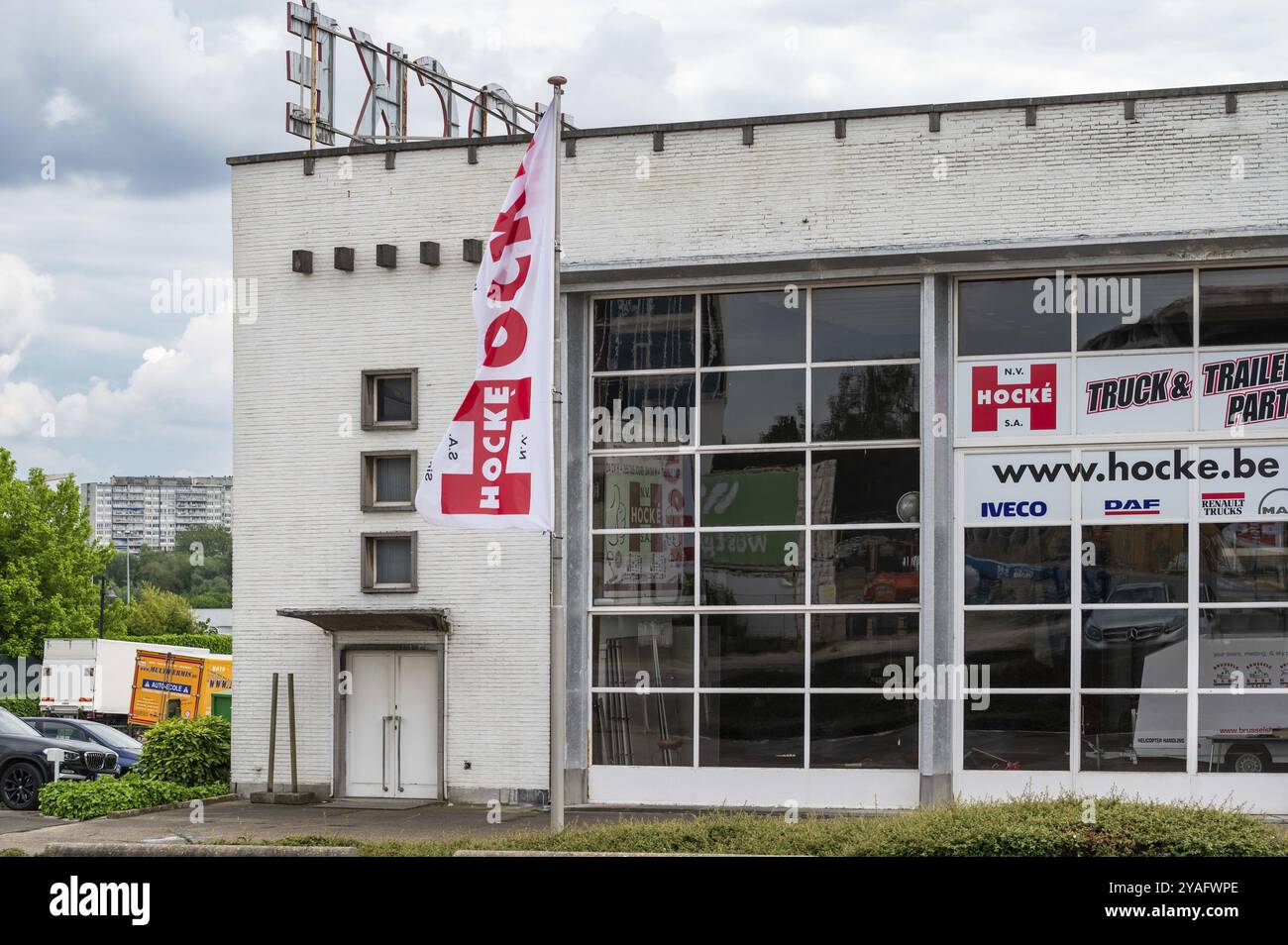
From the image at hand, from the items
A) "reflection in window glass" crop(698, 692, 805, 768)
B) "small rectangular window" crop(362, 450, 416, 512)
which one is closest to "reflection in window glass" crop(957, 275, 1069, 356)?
"reflection in window glass" crop(698, 692, 805, 768)

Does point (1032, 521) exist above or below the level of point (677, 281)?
below

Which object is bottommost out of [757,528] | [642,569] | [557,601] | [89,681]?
[89,681]

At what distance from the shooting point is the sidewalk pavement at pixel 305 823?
17.5 metres

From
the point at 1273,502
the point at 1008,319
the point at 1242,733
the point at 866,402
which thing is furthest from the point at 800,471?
the point at 1242,733

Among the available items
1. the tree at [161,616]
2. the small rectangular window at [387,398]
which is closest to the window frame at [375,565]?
the small rectangular window at [387,398]

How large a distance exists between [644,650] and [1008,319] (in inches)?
245

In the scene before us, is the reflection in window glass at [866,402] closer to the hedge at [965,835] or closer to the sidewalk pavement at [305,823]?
the sidewalk pavement at [305,823]

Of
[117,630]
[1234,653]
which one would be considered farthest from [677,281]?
[117,630]

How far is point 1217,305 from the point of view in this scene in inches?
718

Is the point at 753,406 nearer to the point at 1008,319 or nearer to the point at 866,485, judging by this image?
the point at 866,485

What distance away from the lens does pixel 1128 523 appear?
18250 mm

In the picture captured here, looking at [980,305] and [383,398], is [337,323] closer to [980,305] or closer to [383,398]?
[383,398]

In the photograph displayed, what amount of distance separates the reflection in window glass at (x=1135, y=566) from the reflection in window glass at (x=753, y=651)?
3.60m
